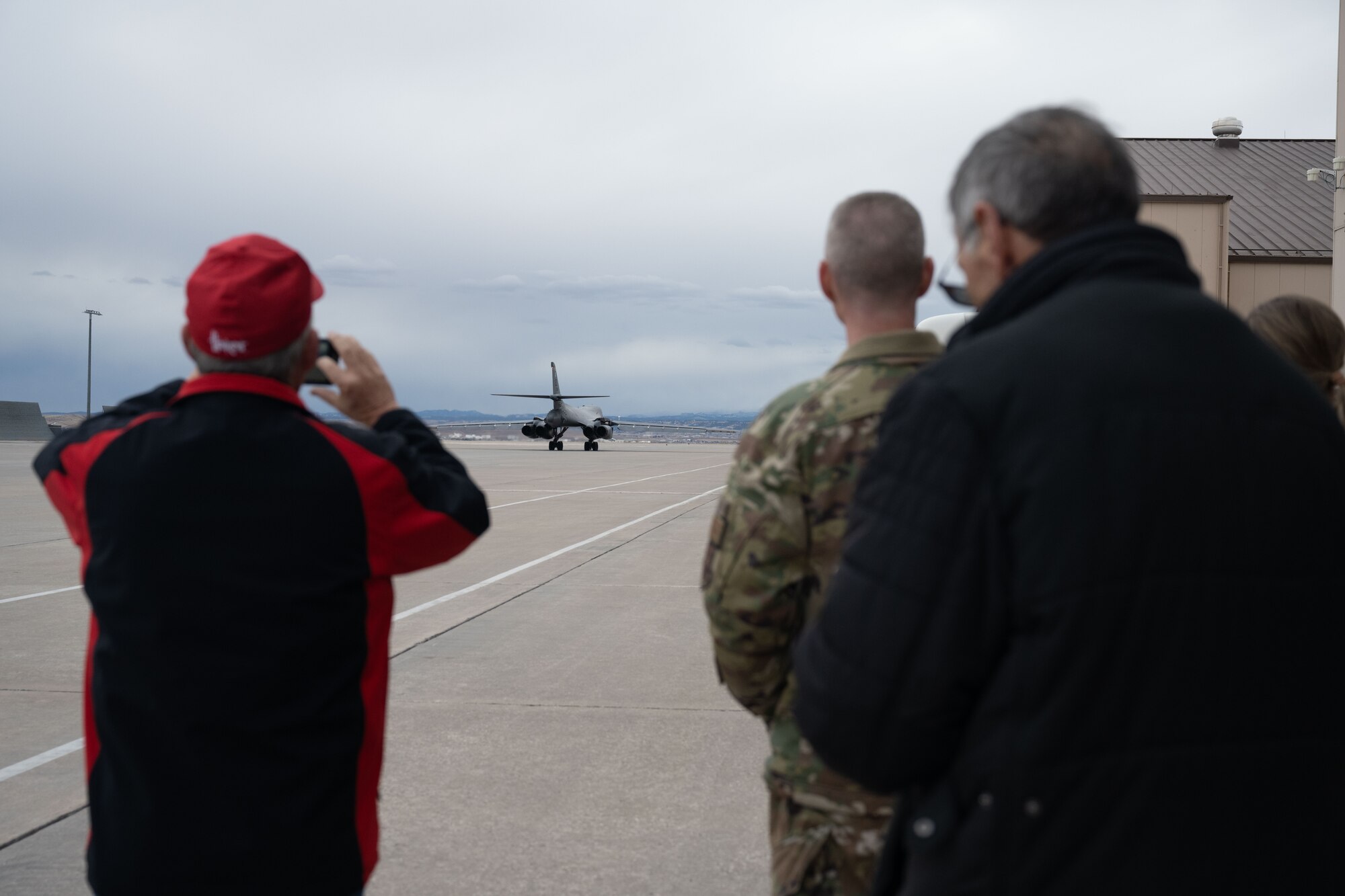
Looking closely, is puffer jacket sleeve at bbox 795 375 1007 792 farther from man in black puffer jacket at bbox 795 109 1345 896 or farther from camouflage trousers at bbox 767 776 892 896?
camouflage trousers at bbox 767 776 892 896

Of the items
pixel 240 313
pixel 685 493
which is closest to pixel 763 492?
pixel 240 313

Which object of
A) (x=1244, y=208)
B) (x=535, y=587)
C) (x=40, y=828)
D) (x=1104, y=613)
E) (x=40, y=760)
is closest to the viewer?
(x=1104, y=613)

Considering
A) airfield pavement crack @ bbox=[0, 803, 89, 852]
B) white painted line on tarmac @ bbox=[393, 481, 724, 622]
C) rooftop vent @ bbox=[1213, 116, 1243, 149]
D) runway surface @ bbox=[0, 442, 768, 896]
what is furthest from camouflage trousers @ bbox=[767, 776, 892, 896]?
rooftop vent @ bbox=[1213, 116, 1243, 149]

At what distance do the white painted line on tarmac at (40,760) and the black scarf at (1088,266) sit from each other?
202 inches

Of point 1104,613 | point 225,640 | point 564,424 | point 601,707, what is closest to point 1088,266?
point 1104,613

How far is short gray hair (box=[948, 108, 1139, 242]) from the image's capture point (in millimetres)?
1602

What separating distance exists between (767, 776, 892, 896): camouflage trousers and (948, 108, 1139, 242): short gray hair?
4.10 feet

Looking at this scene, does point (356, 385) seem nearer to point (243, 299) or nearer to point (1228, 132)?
point (243, 299)

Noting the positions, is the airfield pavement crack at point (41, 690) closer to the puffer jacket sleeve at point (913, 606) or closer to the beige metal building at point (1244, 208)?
the puffer jacket sleeve at point (913, 606)

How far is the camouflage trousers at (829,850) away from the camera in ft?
7.27

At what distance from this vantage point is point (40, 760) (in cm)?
516

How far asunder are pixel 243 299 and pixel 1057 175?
4.73 feet

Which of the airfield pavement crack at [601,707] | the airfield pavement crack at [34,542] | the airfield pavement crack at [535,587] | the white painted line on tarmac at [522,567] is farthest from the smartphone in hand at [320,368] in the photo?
the airfield pavement crack at [34,542]

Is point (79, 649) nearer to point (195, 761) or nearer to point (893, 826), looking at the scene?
point (195, 761)
